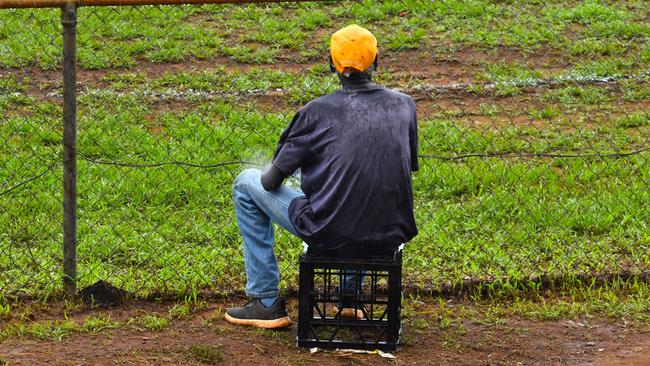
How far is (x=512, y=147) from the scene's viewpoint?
9.16 meters

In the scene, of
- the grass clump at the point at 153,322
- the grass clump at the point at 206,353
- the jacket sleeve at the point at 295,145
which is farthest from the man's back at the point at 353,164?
the grass clump at the point at 153,322

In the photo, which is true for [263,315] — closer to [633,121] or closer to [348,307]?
[348,307]

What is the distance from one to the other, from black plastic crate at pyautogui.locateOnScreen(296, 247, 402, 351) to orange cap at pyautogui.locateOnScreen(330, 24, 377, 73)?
870 mm

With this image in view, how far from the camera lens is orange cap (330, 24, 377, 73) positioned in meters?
6.06

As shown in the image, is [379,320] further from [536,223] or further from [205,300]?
[536,223]

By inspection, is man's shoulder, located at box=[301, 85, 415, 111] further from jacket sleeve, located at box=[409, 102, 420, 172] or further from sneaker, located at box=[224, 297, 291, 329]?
sneaker, located at box=[224, 297, 291, 329]

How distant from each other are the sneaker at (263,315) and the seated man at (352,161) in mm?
519

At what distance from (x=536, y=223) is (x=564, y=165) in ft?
3.16

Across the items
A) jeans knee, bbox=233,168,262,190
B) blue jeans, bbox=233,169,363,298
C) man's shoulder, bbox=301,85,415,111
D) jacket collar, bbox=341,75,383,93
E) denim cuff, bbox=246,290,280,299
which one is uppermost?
jacket collar, bbox=341,75,383,93

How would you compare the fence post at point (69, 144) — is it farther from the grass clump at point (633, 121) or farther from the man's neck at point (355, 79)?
the grass clump at point (633, 121)

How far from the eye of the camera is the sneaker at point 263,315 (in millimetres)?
6590

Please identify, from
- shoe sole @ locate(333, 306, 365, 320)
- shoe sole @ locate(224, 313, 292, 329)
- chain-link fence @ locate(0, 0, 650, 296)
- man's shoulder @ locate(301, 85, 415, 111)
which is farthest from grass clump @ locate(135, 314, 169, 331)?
man's shoulder @ locate(301, 85, 415, 111)

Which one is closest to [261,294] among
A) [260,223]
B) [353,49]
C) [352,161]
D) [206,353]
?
[260,223]

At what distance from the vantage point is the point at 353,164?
Result: 6090 mm
